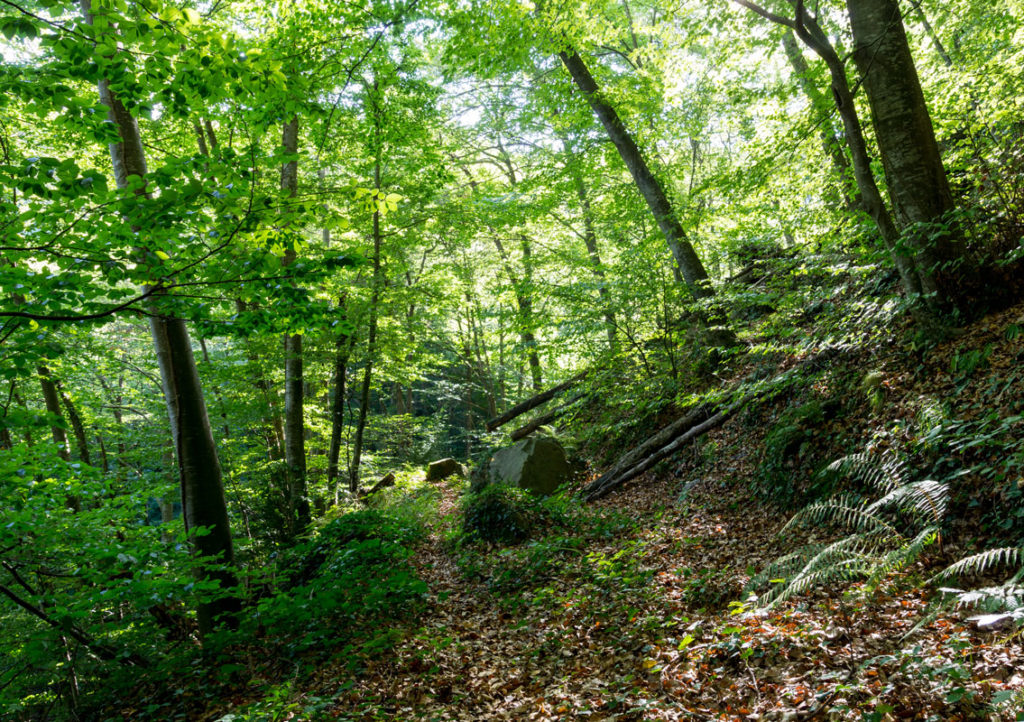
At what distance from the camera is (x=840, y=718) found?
2732mm

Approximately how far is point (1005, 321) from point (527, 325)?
7498 mm

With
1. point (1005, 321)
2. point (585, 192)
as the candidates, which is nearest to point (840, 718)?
point (1005, 321)

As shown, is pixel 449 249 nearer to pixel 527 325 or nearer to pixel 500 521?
pixel 527 325

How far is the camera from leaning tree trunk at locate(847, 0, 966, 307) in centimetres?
541

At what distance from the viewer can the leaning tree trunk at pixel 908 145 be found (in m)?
5.41

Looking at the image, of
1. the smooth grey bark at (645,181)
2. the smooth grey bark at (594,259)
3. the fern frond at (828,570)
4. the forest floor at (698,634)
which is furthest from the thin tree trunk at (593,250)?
the fern frond at (828,570)

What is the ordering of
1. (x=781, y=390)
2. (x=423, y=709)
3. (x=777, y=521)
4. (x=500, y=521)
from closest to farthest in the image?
(x=423, y=709) < (x=777, y=521) < (x=781, y=390) < (x=500, y=521)

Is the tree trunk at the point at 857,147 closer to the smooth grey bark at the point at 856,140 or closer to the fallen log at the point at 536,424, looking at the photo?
the smooth grey bark at the point at 856,140

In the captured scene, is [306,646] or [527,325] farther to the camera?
[527,325]

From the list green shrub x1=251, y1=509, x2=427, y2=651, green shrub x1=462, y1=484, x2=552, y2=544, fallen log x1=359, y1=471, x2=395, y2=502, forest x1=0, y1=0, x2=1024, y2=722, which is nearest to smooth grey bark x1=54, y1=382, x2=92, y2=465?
forest x1=0, y1=0, x2=1024, y2=722

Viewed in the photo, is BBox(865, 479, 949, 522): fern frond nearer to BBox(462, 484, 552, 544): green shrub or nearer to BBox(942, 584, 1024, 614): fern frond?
BBox(942, 584, 1024, 614): fern frond

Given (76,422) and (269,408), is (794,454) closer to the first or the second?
(269,408)

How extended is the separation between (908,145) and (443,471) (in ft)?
48.5

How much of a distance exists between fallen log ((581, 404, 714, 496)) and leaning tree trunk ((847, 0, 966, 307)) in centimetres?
427
